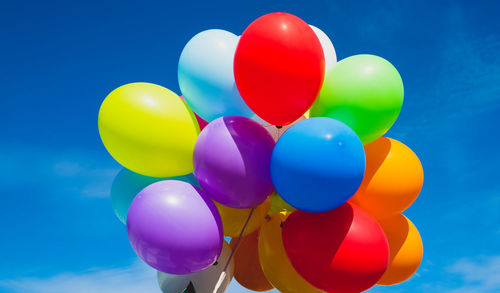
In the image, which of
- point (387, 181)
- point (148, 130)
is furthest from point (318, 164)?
point (148, 130)

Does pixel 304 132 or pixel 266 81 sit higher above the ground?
pixel 266 81

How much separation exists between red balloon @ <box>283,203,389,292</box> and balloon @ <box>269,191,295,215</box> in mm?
493

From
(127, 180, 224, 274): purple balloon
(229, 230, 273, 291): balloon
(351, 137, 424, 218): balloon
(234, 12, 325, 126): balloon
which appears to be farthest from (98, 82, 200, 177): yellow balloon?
(351, 137, 424, 218): balloon

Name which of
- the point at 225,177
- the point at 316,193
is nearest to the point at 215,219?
the point at 225,177

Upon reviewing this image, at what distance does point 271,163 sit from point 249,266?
1623 mm

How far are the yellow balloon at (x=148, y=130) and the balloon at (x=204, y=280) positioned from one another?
2.99 ft

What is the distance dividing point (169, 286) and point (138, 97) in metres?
1.73

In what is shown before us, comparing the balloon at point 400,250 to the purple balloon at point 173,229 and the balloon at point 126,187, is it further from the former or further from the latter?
the balloon at point 126,187

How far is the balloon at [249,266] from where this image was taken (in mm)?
4461

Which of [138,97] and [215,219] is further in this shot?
[138,97]

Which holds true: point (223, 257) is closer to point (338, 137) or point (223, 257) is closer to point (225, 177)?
point (225, 177)

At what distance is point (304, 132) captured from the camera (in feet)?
10.2

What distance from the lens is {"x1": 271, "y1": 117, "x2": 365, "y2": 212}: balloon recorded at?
303cm

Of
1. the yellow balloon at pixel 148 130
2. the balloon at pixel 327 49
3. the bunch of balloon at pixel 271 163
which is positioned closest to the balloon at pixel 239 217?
the bunch of balloon at pixel 271 163
